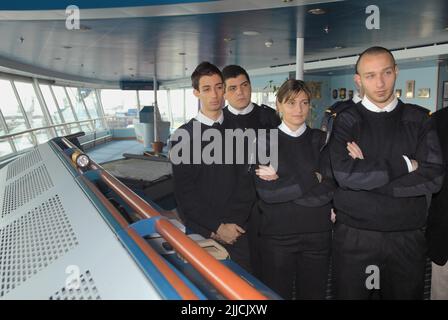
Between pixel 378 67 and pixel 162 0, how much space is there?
3.52 m

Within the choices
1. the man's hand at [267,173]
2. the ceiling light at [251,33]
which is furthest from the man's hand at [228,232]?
the ceiling light at [251,33]

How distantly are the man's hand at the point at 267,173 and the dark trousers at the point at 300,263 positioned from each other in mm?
298

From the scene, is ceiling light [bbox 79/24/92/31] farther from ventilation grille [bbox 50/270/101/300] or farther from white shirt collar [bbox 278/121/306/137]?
ventilation grille [bbox 50/270/101/300]

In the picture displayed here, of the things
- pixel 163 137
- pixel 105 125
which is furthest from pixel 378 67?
pixel 105 125

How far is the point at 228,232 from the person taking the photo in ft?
6.43

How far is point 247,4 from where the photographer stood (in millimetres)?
4805

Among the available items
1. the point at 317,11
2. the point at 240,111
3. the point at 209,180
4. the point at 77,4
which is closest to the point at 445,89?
the point at 317,11

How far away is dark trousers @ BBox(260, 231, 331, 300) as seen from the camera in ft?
6.09

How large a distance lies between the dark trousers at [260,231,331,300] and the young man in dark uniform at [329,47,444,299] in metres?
0.11

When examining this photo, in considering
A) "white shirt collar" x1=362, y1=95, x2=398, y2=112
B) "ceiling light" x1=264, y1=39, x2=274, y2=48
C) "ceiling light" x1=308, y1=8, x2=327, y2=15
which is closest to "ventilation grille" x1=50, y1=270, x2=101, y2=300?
"white shirt collar" x1=362, y1=95, x2=398, y2=112

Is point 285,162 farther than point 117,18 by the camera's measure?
No

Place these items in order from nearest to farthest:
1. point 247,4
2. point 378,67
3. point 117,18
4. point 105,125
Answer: point 378,67, point 247,4, point 117,18, point 105,125

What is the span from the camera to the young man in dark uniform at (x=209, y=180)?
199 cm
